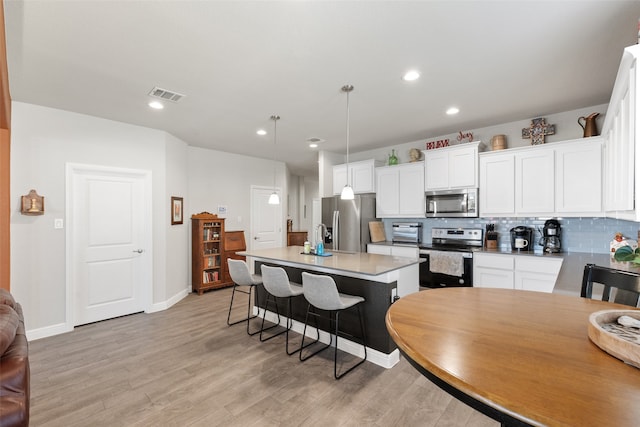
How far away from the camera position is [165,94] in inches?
119

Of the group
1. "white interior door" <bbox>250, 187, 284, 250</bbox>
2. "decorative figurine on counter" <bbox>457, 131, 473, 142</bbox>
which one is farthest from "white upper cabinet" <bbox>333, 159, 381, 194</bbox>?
"white interior door" <bbox>250, 187, 284, 250</bbox>

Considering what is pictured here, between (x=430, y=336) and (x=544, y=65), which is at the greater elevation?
(x=544, y=65)

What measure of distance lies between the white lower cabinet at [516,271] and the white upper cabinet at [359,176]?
7.00 ft

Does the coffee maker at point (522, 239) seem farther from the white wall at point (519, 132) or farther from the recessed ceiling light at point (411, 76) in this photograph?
the recessed ceiling light at point (411, 76)

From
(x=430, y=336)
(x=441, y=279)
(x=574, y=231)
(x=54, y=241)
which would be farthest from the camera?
(x=441, y=279)

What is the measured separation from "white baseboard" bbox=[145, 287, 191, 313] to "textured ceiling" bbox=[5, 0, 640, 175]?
8.49 ft

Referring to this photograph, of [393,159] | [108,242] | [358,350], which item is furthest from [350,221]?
[108,242]

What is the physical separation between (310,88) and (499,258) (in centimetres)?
309

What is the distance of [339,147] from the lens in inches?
214

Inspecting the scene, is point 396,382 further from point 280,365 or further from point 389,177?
point 389,177

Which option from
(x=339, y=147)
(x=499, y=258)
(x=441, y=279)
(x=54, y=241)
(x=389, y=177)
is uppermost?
(x=339, y=147)

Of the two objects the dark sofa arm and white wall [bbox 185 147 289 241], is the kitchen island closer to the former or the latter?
the dark sofa arm

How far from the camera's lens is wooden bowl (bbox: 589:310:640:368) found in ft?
2.36

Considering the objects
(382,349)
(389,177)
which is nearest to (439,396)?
(382,349)
